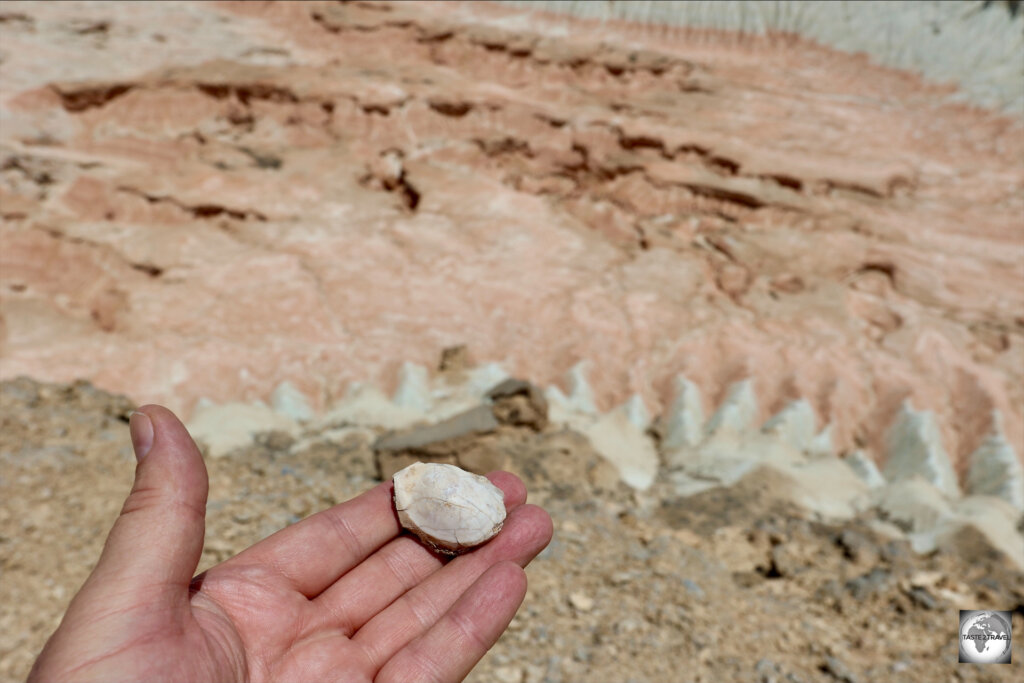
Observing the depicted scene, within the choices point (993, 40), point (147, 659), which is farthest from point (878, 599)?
point (993, 40)

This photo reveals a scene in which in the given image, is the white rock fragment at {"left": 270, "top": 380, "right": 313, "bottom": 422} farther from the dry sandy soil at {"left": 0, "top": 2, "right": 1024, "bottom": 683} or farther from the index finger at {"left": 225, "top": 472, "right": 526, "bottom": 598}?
the index finger at {"left": 225, "top": 472, "right": 526, "bottom": 598}

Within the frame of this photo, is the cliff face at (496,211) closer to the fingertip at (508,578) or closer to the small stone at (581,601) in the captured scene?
the small stone at (581,601)

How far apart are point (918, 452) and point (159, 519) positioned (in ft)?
16.9

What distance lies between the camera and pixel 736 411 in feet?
17.4

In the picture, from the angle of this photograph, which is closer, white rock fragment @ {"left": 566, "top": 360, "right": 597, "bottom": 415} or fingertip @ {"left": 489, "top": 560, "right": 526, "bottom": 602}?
fingertip @ {"left": 489, "top": 560, "right": 526, "bottom": 602}

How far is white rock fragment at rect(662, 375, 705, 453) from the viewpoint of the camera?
523 cm

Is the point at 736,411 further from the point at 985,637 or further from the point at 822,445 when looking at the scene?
the point at 985,637

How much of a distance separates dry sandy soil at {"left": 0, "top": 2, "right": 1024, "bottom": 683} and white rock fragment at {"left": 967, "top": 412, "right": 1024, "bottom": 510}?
127 millimetres

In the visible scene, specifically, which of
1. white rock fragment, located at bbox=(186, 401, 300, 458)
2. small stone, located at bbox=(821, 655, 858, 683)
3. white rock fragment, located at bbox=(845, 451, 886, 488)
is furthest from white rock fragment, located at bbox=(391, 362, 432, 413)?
white rock fragment, located at bbox=(845, 451, 886, 488)

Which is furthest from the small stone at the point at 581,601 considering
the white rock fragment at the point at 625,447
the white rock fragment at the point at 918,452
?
the white rock fragment at the point at 918,452

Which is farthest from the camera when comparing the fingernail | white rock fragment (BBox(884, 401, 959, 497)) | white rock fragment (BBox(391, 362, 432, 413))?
white rock fragment (BBox(391, 362, 432, 413))

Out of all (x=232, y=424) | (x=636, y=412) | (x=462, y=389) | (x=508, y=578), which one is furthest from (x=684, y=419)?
(x=232, y=424)

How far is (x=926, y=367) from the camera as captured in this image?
5473mm

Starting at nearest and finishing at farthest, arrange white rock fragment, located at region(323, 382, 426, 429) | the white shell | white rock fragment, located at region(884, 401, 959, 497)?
the white shell → white rock fragment, located at region(884, 401, 959, 497) → white rock fragment, located at region(323, 382, 426, 429)
